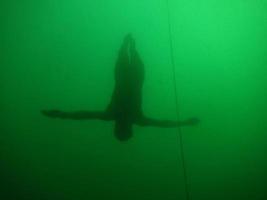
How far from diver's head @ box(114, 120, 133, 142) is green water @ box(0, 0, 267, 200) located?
2 centimetres

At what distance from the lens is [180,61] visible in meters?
1.11

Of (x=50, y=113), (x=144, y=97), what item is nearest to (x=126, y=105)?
(x=144, y=97)

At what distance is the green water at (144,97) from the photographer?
43.2 inches

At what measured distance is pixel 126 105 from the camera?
1.11 meters

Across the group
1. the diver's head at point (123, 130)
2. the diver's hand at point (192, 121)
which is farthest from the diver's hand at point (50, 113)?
the diver's hand at point (192, 121)

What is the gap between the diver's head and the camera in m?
1.12

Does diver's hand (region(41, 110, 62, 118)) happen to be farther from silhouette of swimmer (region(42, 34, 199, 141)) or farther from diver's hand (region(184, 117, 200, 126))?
diver's hand (region(184, 117, 200, 126))

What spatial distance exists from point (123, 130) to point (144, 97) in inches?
6.5

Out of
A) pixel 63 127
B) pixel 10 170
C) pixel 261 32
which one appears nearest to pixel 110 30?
pixel 63 127

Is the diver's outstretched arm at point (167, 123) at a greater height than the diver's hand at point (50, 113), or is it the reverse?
the diver's hand at point (50, 113)

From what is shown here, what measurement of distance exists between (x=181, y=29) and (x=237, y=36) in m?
0.23

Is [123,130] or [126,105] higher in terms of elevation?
[126,105]

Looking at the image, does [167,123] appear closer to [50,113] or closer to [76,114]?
[76,114]

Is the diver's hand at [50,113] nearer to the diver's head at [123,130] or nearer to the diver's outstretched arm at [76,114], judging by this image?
the diver's outstretched arm at [76,114]
